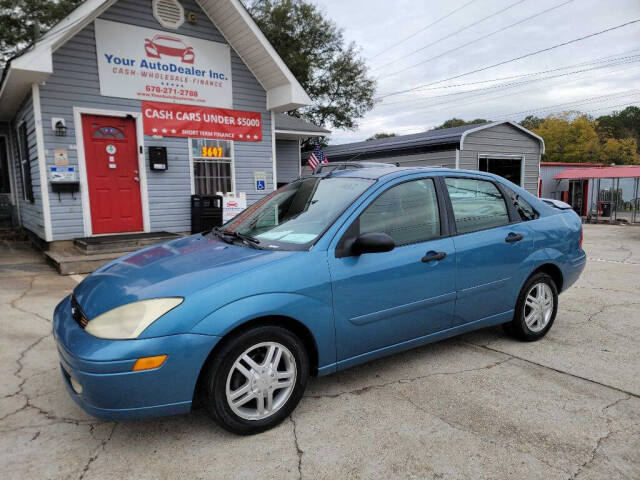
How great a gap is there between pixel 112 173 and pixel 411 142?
1142 cm

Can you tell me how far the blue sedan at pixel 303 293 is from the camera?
2.20 meters

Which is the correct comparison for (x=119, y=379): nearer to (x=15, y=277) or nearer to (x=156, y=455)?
(x=156, y=455)

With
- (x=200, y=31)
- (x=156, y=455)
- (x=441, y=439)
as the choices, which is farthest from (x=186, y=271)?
(x=200, y=31)

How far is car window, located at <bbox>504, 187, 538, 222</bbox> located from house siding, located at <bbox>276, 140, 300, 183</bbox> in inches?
389

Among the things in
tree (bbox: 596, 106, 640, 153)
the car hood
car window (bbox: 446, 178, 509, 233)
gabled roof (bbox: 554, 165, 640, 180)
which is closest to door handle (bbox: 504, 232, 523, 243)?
car window (bbox: 446, 178, 509, 233)

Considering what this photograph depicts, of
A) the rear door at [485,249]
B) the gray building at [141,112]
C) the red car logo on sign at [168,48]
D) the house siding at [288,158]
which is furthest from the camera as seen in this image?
the house siding at [288,158]

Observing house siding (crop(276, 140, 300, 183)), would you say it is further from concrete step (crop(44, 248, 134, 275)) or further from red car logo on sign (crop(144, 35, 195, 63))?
concrete step (crop(44, 248, 134, 275))

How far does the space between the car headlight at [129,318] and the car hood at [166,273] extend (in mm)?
42

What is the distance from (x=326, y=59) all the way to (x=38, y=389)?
28.6 m

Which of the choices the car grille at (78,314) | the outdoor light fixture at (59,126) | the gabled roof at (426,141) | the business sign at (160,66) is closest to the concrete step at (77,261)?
the outdoor light fixture at (59,126)

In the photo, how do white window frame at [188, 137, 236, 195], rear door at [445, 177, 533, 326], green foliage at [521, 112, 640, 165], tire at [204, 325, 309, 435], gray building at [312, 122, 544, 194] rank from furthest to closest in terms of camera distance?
green foliage at [521, 112, 640, 165] → gray building at [312, 122, 544, 194] → white window frame at [188, 137, 236, 195] → rear door at [445, 177, 533, 326] → tire at [204, 325, 309, 435]

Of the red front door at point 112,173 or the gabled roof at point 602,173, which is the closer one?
the red front door at point 112,173

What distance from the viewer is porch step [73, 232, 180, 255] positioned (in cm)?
707

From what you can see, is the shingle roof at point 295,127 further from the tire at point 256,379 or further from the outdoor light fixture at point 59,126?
the tire at point 256,379
